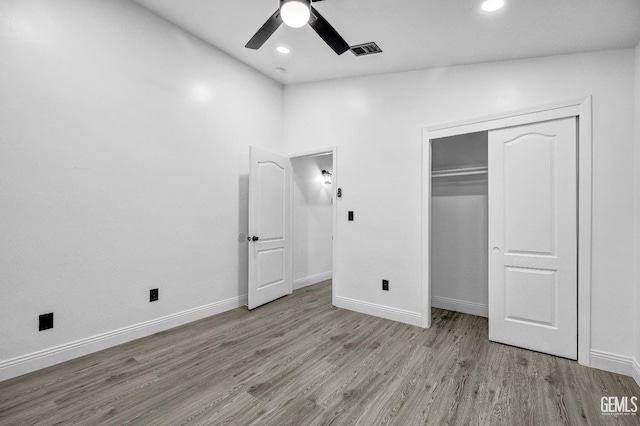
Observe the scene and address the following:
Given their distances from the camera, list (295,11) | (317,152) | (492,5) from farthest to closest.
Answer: (317,152), (492,5), (295,11)

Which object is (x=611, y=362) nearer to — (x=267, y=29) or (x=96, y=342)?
(x=267, y=29)

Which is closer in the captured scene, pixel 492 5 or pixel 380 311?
pixel 492 5

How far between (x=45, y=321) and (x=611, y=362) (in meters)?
4.55

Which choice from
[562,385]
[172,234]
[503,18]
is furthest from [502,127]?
[172,234]

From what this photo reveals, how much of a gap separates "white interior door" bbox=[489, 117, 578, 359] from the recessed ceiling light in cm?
109

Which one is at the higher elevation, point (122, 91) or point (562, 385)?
point (122, 91)

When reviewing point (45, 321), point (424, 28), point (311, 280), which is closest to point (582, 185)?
point (424, 28)

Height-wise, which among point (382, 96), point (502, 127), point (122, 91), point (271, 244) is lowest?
point (271, 244)

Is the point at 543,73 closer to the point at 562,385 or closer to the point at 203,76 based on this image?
the point at 562,385

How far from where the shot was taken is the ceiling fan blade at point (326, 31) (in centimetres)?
214

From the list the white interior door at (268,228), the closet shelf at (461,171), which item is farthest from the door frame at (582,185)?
the white interior door at (268,228)

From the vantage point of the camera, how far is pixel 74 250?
2.58 meters

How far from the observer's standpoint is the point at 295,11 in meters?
2.05

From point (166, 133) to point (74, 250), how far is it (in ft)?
4.62
